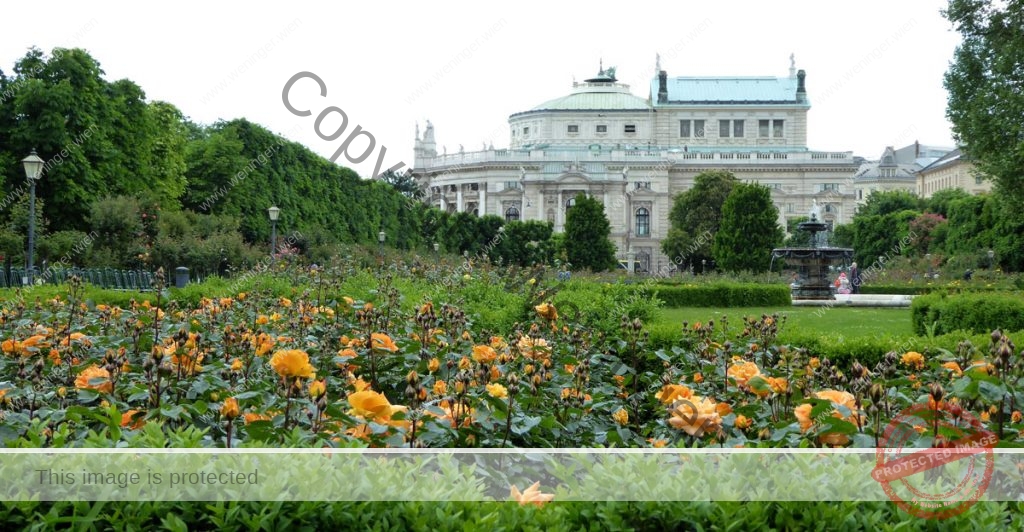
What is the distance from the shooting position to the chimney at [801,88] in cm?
7834

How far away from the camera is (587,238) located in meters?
45.8

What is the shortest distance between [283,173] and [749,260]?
57.4ft

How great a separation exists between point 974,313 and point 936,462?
10311mm

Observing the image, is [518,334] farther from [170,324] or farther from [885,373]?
[170,324]

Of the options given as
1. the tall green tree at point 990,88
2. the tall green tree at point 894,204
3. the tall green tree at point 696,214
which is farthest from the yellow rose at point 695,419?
the tall green tree at point 894,204

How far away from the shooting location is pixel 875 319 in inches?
665

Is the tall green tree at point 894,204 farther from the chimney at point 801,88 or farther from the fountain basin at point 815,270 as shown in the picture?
the fountain basin at point 815,270

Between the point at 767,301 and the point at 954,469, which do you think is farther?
the point at 767,301

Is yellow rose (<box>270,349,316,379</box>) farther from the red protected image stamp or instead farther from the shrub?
the shrub

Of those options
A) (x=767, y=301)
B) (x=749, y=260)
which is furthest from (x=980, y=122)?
(x=749, y=260)

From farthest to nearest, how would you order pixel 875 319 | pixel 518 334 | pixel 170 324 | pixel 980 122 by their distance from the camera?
pixel 980 122 → pixel 875 319 → pixel 170 324 → pixel 518 334

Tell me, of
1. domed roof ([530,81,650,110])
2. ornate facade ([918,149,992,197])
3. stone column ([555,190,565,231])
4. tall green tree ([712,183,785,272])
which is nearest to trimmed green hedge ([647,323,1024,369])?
tall green tree ([712,183,785,272])

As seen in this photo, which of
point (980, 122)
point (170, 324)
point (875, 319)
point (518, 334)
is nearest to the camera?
point (518, 334)

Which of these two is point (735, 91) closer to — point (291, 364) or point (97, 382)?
point (97, 382)
